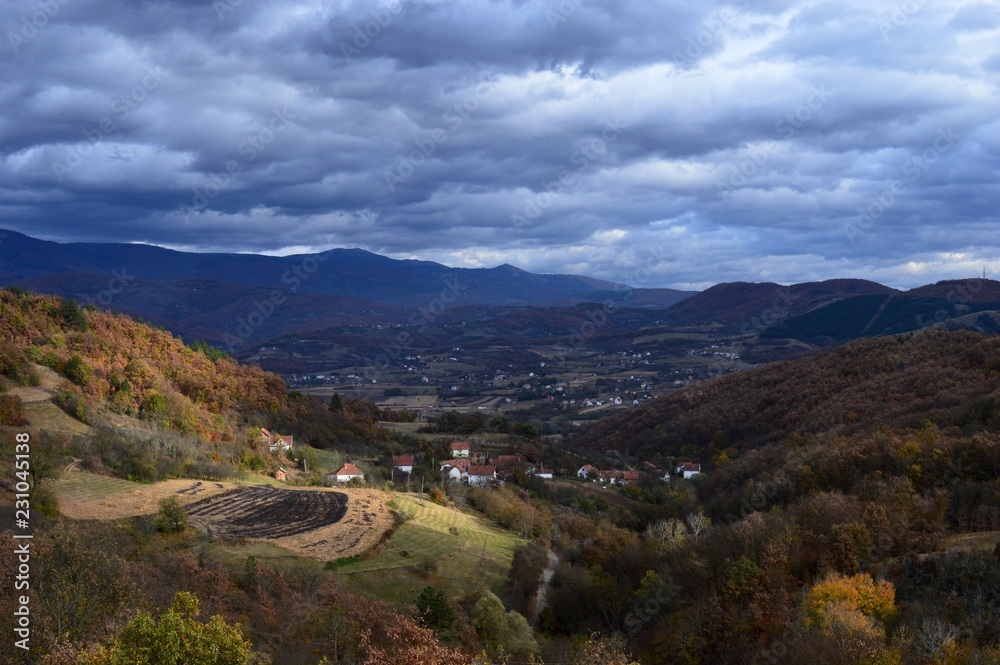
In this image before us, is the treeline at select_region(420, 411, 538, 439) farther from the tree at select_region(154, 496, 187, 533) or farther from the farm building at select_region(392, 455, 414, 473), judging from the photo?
the tree at select_region(154, 496, 187, 533)

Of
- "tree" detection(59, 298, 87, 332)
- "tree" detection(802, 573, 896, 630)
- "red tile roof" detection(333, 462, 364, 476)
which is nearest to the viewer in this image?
"tree" detection(802, 573, 896, 630)

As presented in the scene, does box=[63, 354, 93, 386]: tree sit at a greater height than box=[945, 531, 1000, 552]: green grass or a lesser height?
greater

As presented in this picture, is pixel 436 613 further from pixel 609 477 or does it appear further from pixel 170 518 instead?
pixel 609 477

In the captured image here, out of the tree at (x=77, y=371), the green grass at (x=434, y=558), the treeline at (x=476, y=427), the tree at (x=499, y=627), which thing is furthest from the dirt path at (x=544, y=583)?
the treeline at (x=476, y=427)

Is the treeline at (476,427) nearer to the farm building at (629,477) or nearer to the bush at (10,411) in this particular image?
the farm building at (629,477)

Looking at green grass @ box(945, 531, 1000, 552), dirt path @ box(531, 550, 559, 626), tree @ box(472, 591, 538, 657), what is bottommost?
→ dirt path @ box(531, 550, 559, 626)

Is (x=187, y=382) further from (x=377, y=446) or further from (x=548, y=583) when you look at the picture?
(x=548, y=583)

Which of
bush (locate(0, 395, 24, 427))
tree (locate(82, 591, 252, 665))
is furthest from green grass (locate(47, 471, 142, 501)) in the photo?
tree (locate(82, 591, 252, 665))

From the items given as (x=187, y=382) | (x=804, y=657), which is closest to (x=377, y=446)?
(x=187, y=382)
